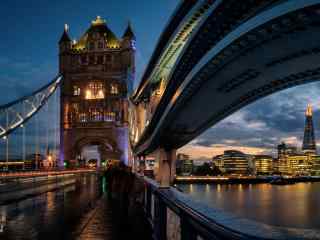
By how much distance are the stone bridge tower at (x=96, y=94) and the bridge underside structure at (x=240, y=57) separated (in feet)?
238

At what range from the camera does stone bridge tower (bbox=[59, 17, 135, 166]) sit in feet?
291

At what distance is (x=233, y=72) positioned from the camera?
35.2ft

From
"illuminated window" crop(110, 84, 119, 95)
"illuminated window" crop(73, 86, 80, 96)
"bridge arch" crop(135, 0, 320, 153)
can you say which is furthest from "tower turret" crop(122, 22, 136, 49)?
"bridge arch" crop(135, 0, 320, 153)

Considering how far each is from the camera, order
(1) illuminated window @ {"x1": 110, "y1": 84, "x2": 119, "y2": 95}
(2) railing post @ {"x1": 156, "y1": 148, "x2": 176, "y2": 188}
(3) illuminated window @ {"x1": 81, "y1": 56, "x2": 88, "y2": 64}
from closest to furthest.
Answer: (2) railing post @ {"x1": 156, "y1": 148, "x2": 176, "y2": 188}
(1) illuminated window @ {"x1": 110, "y1": 84, "x2": 119, "y2": 95}
(3) illuminated window @ {"x1": 81, "y1": 56, "x2": 88, "y2": 64}

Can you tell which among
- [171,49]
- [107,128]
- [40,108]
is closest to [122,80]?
[107,128]

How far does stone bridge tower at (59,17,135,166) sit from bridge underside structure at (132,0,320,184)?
7250 cm

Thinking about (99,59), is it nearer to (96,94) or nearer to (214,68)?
(96,94)

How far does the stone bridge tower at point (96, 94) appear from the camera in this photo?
88.7m

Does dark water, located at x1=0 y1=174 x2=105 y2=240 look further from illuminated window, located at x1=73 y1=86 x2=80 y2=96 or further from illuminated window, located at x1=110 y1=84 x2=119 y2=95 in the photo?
illuminated window, located at x1=73 y1=86 x2=80 y2=96

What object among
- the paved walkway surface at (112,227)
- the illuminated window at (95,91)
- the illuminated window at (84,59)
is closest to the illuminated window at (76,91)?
the illuminated window at (95,91)

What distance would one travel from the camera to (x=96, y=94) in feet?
301

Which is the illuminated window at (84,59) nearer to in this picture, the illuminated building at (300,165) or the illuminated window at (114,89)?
the illuminated window at (114,89)

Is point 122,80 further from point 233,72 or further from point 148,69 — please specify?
point 233,72

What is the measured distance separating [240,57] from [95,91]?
84318 mm
